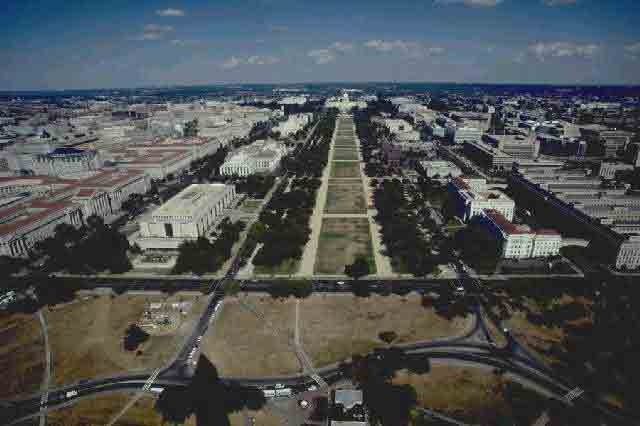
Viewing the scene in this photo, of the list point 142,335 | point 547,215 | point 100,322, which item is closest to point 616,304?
point 547,215

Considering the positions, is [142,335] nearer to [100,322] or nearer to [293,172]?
[100,322]

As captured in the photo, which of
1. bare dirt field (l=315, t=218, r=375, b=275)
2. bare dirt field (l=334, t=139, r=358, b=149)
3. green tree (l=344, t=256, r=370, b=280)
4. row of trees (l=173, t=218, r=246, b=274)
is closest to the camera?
green tree (l=344, t=256, r=370, b=280)

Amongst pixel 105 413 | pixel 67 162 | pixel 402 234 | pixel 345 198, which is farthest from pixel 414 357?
pixel 67 162

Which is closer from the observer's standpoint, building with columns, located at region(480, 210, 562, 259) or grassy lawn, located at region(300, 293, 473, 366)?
grassy lawn, located at region(300, 293, 473, 366)

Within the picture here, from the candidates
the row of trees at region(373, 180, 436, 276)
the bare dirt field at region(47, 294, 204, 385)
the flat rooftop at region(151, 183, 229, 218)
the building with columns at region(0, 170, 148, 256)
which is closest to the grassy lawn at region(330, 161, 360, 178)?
the row of trees at region(373, 180, 436, 276)

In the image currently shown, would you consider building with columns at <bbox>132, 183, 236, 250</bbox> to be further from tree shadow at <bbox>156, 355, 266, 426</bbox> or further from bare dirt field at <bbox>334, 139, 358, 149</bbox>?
bare dirt field at <bbox>334, 139, 358, 149</bbox>
